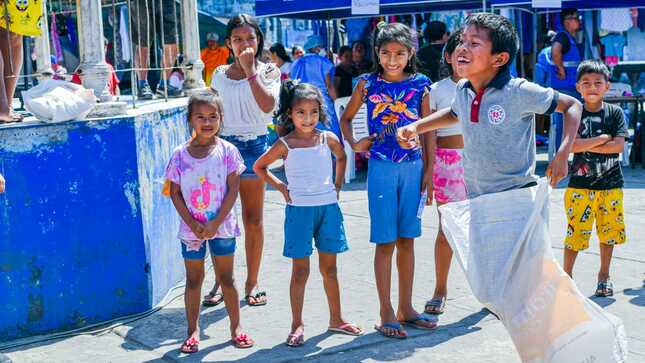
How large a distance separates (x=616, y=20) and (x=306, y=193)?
9.92 metres

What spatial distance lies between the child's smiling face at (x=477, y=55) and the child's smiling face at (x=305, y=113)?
1.07 m

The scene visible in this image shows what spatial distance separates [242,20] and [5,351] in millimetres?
2335

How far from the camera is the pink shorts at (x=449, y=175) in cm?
534


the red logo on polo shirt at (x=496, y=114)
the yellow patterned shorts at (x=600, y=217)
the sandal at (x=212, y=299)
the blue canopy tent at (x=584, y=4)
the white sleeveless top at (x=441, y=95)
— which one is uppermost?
the blue canopy tent at (x=584, y=4)

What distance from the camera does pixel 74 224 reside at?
4.97 m

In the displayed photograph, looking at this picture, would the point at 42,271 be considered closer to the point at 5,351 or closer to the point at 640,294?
the point at 5,351

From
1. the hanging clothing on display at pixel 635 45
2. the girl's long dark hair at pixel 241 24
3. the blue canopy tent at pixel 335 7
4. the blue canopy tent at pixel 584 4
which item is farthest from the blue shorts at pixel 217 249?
the hanging clothing on display at pixel 635 45

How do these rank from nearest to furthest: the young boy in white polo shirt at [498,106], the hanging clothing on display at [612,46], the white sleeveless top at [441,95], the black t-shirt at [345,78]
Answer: the young boy in white polo shirt at [498,106] < the white sleeveless top at [441,95] < the black t-shirt at [345,78] < the hanging clothing on display at [612,46]

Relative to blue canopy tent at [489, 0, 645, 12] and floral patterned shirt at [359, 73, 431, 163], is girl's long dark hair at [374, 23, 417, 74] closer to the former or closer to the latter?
floral patterned shirt at [359, 73, 431, 163]

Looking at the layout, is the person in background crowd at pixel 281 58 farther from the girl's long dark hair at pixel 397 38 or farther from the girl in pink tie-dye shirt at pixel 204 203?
the girl in pink tie-dye shirt at pixel 204 203

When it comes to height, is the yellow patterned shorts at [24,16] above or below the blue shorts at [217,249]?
above

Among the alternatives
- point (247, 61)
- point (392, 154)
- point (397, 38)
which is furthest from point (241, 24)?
point (392, 154)

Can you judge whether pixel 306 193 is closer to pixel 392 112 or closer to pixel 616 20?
pixel 392 112

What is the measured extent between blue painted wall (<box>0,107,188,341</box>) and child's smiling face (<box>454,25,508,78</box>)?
198cm
